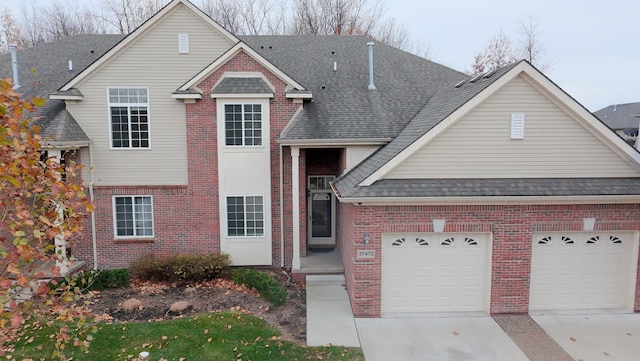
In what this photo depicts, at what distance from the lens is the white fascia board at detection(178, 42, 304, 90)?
13.3m

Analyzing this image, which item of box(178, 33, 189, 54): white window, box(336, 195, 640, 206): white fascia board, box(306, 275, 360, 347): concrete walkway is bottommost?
box(306, 275, 360, 347): concrete walkway

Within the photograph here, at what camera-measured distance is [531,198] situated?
33.0ft

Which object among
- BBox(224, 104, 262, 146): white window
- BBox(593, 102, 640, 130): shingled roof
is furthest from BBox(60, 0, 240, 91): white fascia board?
BBox(593, 102, 640, 130): shingled roof

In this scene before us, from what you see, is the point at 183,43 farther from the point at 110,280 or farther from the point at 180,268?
the point at 110,280

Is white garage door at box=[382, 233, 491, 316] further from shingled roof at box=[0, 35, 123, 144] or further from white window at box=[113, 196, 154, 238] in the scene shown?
shingled roof at box=[0, 35, 123, 144]

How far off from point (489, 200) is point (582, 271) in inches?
125

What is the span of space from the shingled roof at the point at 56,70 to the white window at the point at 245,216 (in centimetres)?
505

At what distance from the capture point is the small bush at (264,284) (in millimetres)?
11164

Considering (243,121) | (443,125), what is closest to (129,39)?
(243,121)

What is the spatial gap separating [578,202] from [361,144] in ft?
19.8

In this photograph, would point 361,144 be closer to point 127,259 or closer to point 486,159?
point 486,159

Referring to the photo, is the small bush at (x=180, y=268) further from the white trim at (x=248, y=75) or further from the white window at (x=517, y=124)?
the white window at (x=517, y=124)

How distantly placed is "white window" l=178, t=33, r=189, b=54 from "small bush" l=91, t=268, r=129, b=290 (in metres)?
7.10

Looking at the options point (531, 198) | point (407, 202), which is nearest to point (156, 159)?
point (407, 202)
